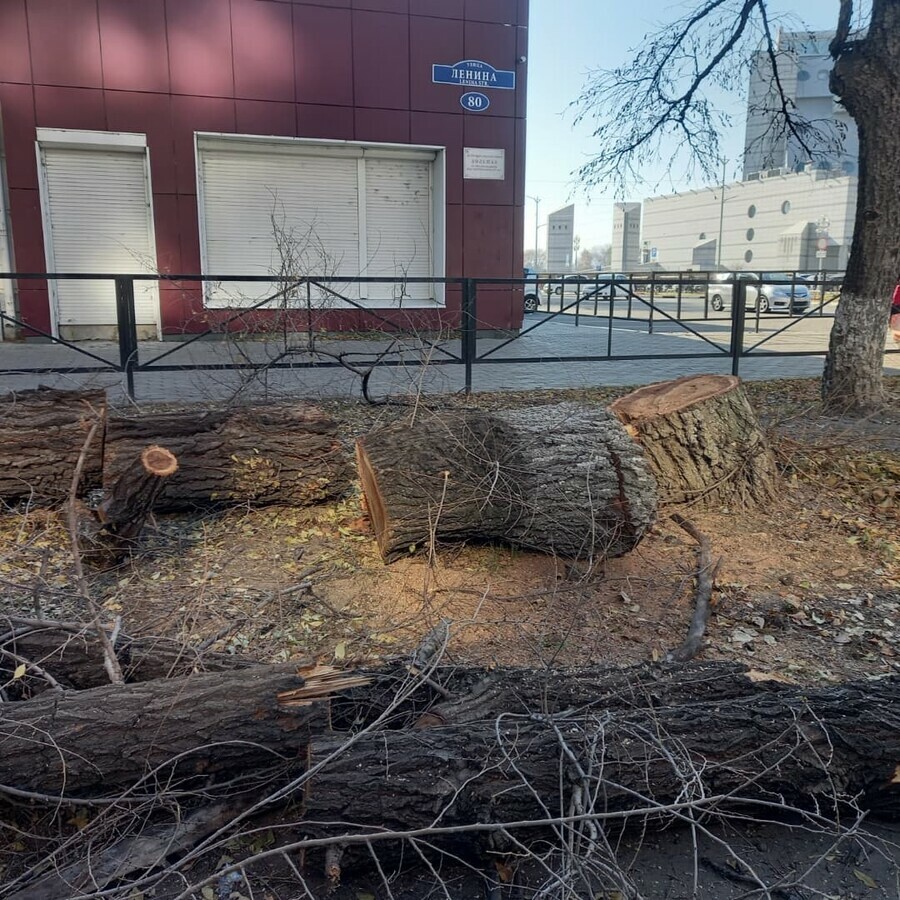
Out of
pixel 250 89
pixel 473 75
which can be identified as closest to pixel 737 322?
pixel 473 75

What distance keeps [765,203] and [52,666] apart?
6291 centimetres

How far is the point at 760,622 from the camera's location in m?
3.51

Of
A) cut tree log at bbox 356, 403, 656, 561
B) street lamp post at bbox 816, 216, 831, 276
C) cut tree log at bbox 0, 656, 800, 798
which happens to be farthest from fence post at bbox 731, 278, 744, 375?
street lamp post at bbox 816, 216, 831, 276

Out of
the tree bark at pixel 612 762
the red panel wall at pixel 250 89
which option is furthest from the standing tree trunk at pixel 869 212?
the red panel wall at pixel 250 89

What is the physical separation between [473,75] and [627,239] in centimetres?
6925

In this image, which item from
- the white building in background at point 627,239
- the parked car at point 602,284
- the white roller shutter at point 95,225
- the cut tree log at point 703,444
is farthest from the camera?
the white building in background at point 627,239

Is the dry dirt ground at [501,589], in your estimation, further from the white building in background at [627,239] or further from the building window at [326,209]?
the white building in background at [627,239]

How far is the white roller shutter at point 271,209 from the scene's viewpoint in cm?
1270

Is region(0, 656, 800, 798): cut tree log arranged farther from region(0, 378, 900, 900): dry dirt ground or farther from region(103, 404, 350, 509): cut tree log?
region(103, 404, 350, 509): cut tree log

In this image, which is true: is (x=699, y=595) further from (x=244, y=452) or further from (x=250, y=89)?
(x=250, y=89)

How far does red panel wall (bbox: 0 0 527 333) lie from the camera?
1154 centimetres

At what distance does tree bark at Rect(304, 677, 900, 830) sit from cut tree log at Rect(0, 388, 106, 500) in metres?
2.90

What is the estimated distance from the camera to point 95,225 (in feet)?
40.3

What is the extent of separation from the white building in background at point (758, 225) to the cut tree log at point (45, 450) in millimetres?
47333
